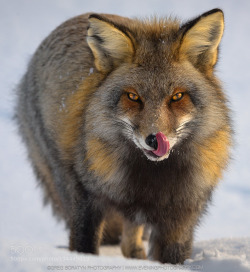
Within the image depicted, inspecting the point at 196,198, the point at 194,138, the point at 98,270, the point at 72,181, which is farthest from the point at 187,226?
the point at 98,270

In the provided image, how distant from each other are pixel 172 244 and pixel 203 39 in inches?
111

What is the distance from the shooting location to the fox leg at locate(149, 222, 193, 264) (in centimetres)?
557

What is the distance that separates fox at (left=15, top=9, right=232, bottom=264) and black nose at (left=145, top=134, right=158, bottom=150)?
0.01m

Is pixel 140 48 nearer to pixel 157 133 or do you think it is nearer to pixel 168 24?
pixel 168 24

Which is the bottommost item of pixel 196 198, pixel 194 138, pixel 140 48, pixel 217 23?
pixel 196 198

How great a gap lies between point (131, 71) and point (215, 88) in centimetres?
115

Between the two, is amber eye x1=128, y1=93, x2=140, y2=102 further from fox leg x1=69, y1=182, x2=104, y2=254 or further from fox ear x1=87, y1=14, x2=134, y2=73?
fox leg x1=69, y1=182, x2=104, y2=254

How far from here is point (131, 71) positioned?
190 inches

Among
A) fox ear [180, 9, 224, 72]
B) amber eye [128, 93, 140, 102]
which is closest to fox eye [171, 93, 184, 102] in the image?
amber eye [128, 93, 140, 102]

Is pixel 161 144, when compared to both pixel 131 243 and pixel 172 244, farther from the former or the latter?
pixel 131 243

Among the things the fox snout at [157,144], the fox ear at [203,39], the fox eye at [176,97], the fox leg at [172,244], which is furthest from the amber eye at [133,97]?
the fox leg at [172,244]

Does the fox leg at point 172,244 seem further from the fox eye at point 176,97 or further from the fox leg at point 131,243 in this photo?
the fox eye at point 176,97

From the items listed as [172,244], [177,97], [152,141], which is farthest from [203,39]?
[172,244]

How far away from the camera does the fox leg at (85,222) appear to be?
5723 mm
